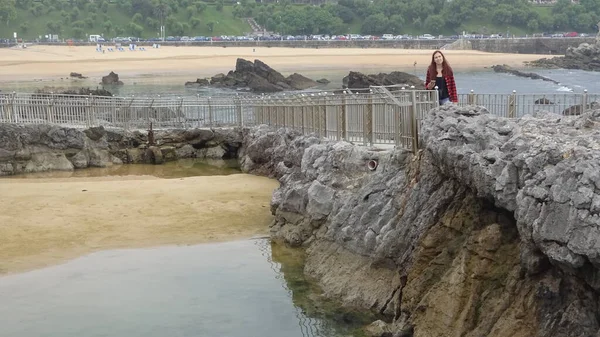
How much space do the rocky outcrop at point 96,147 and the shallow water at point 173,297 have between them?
11586 millimetres

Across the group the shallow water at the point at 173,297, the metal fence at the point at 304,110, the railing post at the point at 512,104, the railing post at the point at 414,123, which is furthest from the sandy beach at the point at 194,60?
the railing post at the point at 414,123

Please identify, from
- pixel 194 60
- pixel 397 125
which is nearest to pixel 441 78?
pixel 397 125

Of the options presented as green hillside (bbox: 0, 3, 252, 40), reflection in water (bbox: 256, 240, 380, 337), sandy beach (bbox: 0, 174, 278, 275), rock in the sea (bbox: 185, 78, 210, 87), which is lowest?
rock in the sea (bbox: 185, 78, 210, 87)

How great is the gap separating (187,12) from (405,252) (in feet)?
447

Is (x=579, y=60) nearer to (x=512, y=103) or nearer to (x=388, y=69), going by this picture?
(x=388, y=69)

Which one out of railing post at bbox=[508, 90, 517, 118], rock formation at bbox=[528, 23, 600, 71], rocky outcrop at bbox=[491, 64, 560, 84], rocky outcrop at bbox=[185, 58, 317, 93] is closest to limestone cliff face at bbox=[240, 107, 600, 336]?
railing post at bbox=[508, 90, 517, 118]

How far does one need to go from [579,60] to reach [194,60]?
46295 mm

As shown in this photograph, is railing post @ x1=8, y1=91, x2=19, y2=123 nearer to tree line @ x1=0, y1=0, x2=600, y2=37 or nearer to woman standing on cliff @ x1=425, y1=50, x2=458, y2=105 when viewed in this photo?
woman standing on cliff @ x1=425, y1=50, x2=458, y2=105

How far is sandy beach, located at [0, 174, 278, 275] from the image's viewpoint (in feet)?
52.0

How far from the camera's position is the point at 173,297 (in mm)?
13023

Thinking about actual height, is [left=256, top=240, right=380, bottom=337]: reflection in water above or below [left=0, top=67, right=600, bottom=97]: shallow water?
above

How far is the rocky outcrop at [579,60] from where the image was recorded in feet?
323

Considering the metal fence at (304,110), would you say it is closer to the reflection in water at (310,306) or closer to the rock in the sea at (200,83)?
the reflection in water at (310,306)

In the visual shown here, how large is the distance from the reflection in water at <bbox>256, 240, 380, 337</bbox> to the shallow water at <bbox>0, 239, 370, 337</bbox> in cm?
1
